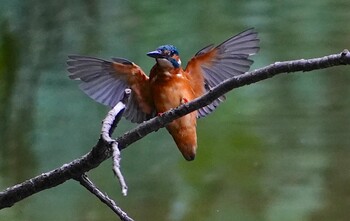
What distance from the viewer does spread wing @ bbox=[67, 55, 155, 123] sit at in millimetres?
1189

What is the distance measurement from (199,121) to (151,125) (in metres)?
0.90

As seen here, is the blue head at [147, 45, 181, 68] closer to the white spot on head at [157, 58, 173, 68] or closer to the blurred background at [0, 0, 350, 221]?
the white spot on head at [157, 58, 173, 68]

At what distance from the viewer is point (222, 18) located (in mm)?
1789

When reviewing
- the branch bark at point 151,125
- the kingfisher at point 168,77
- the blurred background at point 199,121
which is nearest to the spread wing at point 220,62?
the kingfisher at point 168,77

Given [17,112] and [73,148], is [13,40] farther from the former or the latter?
[73,148]

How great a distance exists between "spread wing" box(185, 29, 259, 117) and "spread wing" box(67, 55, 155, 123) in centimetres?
9

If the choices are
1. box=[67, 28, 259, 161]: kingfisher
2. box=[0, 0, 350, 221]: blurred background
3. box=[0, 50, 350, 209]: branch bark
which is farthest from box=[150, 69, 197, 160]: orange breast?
box=[0, 0, 350, 221]: blurred background

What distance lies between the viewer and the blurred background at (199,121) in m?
1.71

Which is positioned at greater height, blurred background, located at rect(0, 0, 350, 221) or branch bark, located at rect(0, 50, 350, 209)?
branch bark, located at rect(0, 50, 350, 209)

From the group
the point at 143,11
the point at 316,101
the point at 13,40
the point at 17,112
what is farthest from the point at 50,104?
the point at 316,101

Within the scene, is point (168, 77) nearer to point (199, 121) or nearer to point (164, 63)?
point (164, 63)

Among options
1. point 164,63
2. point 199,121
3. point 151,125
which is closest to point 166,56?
point 164,63

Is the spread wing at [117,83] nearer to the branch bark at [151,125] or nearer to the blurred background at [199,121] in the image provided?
the branch bark at [151,125]

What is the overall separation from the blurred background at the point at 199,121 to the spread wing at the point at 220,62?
53cm
